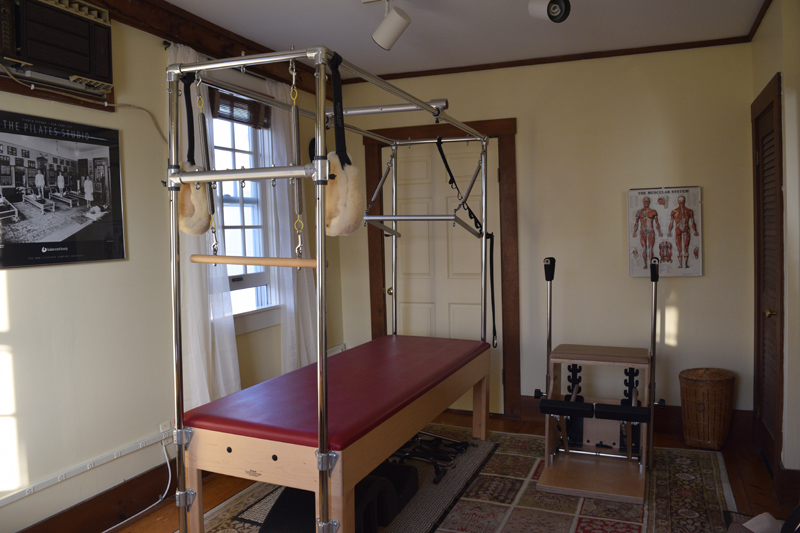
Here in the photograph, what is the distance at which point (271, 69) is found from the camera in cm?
406

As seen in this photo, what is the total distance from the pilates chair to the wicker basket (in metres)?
0.46

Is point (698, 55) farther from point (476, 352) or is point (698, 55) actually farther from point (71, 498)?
point (71, 498)

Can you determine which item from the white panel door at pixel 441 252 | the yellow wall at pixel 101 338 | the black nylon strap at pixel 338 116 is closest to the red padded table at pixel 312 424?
the yellow wall at pixel 101 338

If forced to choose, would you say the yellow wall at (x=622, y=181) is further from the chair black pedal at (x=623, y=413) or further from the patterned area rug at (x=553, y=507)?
the chair black pedal at (x=623, y=413)

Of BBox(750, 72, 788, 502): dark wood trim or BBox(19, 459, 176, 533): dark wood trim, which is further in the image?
BBox(750, 72, 788, 502): dark wood trim

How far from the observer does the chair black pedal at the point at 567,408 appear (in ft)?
→ 10.8

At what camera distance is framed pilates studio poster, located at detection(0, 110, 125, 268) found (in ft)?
8.12

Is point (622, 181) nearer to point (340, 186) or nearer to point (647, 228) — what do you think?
point (647, 228)

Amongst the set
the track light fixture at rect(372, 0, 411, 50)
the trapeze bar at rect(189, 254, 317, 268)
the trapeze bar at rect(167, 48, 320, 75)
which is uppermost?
Answer: the track light fixture at rect(372, 0, 411, 50)

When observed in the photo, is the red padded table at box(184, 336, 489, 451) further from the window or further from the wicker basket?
the wicker basket

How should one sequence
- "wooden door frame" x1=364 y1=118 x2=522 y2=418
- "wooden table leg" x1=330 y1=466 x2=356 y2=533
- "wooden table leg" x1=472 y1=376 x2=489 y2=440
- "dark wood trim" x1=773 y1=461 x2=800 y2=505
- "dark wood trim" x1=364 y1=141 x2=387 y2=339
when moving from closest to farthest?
"wooden table leg" x1=330 y1=466 x2=356 y2=533 < "dark wood trim" x1=773 y1=461 x2=800 y2=505 < "wooden table leg" x1=472 y1=376 x2=489 y2=440 < "wooden door frame" x1=364 y1=118 x2=522 y2=418 < "dark wood trim" x1=364 y1=141 x2=387 y2=339

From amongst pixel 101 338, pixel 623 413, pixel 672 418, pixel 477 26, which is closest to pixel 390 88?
pixel 477 26

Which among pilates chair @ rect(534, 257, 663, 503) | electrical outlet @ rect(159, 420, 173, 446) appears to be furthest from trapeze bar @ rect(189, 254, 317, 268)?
pilates chair @ rect(534, 257, 663, 503)

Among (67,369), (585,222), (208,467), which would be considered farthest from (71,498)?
(585,222)
